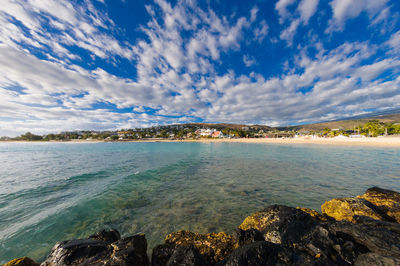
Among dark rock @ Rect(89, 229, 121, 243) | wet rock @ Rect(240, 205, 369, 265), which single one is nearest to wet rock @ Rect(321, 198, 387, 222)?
wet rock @ Rect(240, 205, 369, 265)

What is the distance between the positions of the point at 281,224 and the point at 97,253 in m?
5.36

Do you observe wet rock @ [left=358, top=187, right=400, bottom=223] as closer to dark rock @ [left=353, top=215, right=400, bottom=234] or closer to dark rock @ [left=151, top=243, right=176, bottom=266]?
dark rock @ [left=353, top=215, right=400, bottom=234]

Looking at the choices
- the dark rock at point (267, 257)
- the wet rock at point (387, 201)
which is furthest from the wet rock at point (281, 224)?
the wet rock at point (387, 201)

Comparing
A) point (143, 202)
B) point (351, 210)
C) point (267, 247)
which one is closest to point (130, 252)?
point (267, 247)

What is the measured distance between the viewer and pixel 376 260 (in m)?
2.83

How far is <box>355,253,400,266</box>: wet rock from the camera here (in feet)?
9.01

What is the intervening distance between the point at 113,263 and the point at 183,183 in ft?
29.7

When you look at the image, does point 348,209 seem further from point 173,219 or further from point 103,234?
point 103,234

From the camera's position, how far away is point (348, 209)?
209 inches

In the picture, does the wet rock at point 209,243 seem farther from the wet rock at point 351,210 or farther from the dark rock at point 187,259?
the wet rock at point 351,210

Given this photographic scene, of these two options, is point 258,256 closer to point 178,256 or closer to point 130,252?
point 178,256

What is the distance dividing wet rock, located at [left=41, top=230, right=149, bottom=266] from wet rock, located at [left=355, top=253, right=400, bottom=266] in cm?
488

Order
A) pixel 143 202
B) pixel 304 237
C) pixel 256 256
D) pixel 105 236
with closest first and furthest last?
pixel 256 256 < pixel 304 237 < pixel 105 236 < pixel 143 202

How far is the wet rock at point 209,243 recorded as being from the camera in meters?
3.68
